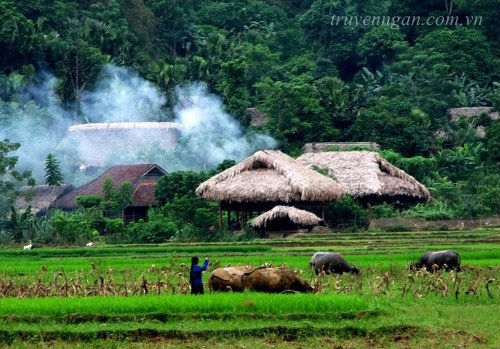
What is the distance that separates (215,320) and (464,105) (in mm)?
36071

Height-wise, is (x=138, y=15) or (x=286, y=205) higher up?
(x=138, y=15)

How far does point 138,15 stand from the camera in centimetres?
5519

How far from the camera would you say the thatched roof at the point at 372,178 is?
37531mm

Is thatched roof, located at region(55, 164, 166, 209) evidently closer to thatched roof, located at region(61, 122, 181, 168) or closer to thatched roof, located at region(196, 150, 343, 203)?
thatched roof, located at region(196, 150, 343, 203)

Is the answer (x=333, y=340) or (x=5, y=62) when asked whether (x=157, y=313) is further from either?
(x=5, y=62)

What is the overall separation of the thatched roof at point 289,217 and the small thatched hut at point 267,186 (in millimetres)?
949

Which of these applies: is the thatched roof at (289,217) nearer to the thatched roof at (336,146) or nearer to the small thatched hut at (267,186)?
the small thatched hut at (267,186)

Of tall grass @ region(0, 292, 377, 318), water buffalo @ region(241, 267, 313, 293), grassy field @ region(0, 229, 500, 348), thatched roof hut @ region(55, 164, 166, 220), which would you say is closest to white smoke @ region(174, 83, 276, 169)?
thatched roof hut @ region(55, 164, 166, 220)

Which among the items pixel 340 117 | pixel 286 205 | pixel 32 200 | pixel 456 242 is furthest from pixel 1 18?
pixel 456 242

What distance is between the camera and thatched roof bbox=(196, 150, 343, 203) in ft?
115

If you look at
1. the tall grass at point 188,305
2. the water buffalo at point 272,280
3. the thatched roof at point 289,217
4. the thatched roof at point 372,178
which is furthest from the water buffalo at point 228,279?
the thatched roof at point 372,178

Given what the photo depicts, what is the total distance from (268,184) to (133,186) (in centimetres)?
519

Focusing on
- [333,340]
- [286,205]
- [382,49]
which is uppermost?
[382,49]

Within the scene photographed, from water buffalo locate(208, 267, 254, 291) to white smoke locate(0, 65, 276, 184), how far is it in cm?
2585
